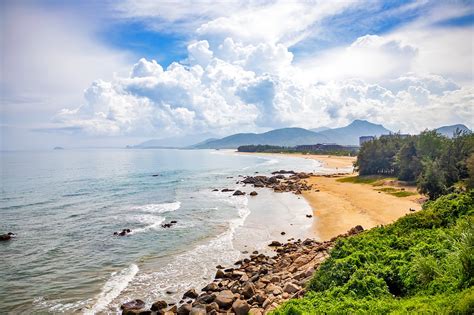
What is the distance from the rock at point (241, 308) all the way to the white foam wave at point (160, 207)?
95.6 feet

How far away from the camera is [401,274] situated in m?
11.9

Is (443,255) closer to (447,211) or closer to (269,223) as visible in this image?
(447,211)

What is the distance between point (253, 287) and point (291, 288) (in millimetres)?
2400

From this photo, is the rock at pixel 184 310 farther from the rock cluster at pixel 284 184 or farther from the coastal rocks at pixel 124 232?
the rock cluster at pixel 284 184

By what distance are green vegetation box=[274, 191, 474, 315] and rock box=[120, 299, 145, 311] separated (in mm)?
8843

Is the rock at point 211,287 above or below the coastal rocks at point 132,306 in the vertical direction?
above

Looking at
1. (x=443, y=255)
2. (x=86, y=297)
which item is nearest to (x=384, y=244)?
(x=443, y=255)

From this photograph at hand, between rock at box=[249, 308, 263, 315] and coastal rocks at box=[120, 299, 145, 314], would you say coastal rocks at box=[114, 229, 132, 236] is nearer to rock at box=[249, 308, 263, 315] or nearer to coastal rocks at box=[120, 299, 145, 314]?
coastal rocks at box=[120, 299, 145, 314]

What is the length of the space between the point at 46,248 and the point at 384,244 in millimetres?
26445

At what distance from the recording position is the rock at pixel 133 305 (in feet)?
55.5

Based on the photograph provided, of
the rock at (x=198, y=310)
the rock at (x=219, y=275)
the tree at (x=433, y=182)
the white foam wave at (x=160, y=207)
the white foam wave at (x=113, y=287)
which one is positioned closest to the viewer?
the rock at (x=198, y=310)

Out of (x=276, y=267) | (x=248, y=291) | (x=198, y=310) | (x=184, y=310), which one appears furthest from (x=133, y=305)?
(x=276, y=267)

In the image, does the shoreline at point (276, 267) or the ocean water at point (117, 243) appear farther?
the ocean water at point (117, 243)

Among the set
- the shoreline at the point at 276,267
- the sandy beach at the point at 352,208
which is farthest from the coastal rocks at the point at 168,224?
the sandy beach at the point at 352,208
